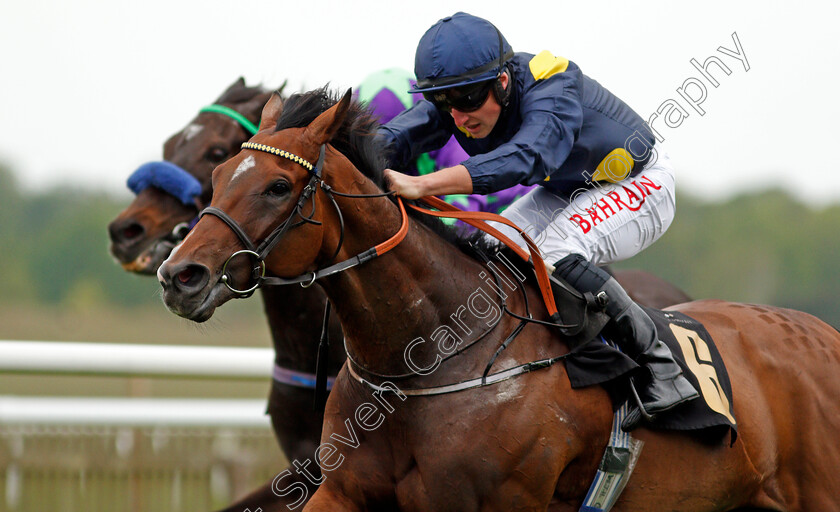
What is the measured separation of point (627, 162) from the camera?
11.0ft

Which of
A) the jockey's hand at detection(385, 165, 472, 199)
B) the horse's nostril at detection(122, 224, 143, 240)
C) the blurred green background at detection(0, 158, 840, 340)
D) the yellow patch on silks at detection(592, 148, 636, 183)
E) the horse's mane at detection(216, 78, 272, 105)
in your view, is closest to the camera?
the jockey's hand at detection(385, 165, 472, 199)

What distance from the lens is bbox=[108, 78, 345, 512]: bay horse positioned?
396 cm

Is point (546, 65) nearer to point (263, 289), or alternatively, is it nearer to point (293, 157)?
point (293, 157)

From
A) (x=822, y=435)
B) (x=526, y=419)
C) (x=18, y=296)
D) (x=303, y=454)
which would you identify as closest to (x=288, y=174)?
(x=526, y=419)

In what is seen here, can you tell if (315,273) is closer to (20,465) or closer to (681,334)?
(681,334)

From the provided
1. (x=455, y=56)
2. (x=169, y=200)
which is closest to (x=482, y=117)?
(x=455, y=56)

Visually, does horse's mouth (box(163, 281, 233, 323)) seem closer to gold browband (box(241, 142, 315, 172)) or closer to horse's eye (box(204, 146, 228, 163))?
gold browband (box(241, 142, 315, 172))

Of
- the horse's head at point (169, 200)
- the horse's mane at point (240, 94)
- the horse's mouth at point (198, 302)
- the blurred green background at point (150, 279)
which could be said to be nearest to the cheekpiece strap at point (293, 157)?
the horse's mouth at point (198, 302)

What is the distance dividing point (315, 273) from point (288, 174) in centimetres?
29

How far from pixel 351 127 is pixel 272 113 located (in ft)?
0.96

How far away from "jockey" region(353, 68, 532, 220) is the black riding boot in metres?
1.46

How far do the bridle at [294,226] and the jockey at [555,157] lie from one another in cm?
24

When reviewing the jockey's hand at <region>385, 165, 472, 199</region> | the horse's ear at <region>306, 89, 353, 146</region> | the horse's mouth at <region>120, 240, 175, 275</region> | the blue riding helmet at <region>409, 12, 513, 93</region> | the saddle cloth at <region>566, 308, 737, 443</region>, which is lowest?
the horse's mouth at <region>120, 240, 175, 275</region>

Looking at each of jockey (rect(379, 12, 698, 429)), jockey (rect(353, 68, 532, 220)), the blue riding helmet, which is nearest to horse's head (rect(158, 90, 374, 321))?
jockey (rect(379, 12, 698, 429))
